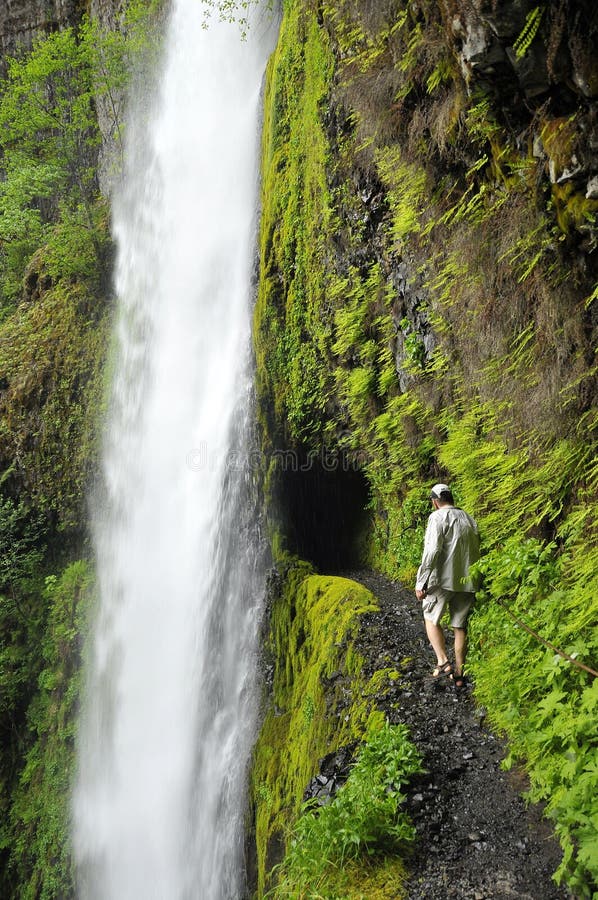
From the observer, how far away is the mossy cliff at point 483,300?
3018mm

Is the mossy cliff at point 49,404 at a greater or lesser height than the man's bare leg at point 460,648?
greater

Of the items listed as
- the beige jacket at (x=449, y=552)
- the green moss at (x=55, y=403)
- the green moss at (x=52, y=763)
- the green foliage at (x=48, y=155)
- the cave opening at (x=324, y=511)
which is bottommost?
the green moss at (x=52, y=763)

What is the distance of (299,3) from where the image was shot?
8.09 m

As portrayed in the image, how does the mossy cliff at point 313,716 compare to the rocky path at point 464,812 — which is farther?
the mossy cliff at point 313,716

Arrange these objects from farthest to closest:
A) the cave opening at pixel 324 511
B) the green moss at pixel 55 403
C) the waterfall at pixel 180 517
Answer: the green moss at pixel 55 403 < the cave opening at pixel 324 511 < the waterfall at pixel 180 517

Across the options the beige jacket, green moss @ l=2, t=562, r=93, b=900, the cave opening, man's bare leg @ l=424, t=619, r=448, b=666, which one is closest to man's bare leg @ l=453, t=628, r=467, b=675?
man's bare leg @ l=424, t=619, r=448, b=666

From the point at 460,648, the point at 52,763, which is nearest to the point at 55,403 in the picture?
the point at 52,763

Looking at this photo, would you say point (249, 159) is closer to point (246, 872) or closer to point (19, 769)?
point (246, 872)

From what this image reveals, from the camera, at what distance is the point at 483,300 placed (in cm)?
437

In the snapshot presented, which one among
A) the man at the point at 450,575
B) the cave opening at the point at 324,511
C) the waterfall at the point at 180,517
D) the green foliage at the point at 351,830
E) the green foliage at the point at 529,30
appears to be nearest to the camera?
the green foliage at the point at 529,30

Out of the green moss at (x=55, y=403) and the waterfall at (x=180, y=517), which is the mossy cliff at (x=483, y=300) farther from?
the green moss at (x=55, y=403)

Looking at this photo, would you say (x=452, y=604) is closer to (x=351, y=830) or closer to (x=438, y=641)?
(x=438, y=641)

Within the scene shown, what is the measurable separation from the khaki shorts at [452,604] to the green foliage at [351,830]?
45.6 inches

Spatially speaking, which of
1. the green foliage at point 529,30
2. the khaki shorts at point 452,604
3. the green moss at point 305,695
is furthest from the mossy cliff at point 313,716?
the green foliage at point 529,30
